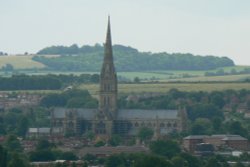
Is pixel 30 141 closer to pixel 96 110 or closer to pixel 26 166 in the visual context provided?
pixel 96 110

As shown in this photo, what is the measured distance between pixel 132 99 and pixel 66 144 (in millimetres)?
40882

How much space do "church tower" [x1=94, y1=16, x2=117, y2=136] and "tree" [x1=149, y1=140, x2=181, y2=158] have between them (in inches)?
1084

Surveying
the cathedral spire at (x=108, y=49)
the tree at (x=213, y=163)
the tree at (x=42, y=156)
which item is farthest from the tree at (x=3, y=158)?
the cathedral spire at (x=108, y=49)

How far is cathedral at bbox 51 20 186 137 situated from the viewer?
160750mm

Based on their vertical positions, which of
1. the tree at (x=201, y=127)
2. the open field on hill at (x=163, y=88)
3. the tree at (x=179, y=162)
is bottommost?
the tree at (x=201, y=127)

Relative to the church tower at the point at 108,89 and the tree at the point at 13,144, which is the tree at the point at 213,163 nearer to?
the tree at the point at 13,144

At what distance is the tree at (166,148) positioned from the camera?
12911cm

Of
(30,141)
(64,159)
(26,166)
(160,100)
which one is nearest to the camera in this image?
A: (26,166)

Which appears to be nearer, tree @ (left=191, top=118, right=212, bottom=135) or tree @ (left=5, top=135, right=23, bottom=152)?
tree @ (left=5, top=135, right=23, bottom=152)

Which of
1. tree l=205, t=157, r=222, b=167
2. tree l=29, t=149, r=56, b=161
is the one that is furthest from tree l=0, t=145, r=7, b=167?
tree l=205, t=157, r=222, b=167

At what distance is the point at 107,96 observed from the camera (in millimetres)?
165000

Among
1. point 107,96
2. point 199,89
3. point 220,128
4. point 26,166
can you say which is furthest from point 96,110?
point 26,166

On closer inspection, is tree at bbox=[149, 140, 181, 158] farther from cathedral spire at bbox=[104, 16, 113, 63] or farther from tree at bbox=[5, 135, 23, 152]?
cathedral spire at bbox=[104, 16, 113, 63]

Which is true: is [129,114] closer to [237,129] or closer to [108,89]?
[108,89]
